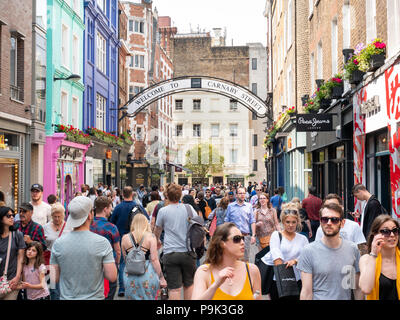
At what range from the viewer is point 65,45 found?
22.3m

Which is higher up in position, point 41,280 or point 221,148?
point 221,148

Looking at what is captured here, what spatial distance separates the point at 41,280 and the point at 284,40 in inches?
902

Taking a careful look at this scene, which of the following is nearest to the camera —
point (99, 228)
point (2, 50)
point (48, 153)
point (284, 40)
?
point (99, 228)

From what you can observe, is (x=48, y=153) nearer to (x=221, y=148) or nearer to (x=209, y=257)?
(x=209, y=257)

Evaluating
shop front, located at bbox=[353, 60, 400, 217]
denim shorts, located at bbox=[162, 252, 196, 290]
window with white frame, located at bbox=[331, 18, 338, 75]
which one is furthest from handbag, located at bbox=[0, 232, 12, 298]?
window with white frame, located at bbox=[331, 18, 338, 75]

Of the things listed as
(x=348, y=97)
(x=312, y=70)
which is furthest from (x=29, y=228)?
(x=312, y=70)

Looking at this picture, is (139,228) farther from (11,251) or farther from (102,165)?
(102,165)

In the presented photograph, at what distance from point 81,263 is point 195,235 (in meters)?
3.02

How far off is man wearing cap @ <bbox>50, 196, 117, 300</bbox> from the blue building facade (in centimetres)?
2056

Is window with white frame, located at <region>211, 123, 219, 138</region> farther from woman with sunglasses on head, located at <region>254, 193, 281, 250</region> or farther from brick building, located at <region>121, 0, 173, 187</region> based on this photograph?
woman with sunglasses on head, located at <region>254, 193, 281, 250</region>

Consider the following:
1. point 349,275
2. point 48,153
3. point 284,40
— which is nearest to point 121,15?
point 284,40

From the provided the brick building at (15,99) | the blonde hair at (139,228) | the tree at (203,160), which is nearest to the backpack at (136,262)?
the blonde hair at (139,228)

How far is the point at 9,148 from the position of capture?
16.2 metres

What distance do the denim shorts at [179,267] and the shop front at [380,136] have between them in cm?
369
